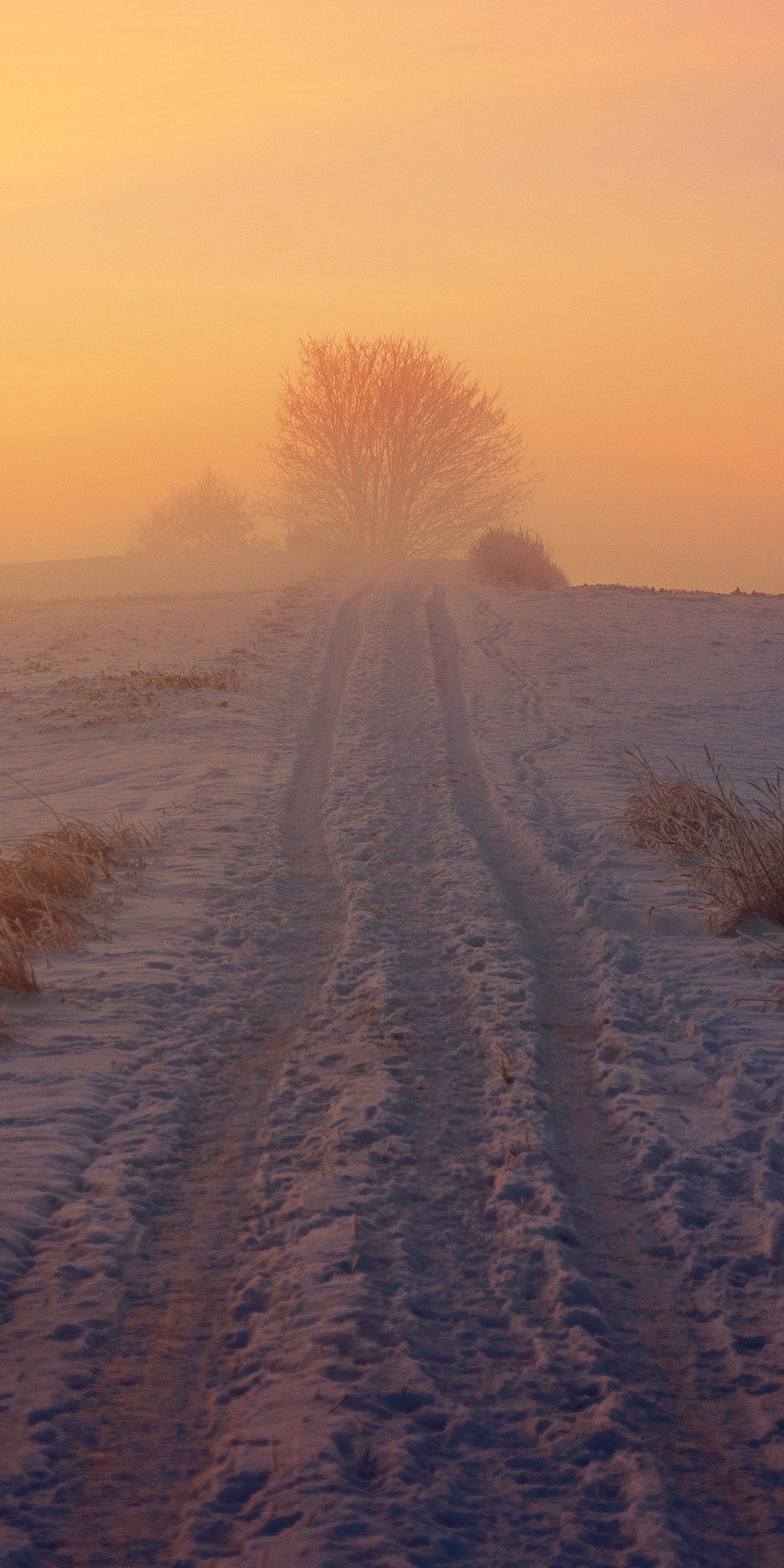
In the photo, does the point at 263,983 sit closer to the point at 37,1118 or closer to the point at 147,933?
the point at 147,933

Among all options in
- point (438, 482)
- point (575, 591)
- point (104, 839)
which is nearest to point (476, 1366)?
point (104, 839)

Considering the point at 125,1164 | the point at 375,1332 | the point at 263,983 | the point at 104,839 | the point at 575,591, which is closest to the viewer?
the point at 375,1332

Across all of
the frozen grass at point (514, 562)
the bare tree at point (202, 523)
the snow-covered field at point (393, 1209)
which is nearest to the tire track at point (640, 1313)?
the snow-covered field at point (393, 1209)

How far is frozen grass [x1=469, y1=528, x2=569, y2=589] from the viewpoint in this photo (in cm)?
2542

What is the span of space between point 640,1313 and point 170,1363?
1278mm

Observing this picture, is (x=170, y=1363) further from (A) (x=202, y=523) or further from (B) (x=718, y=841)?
(A) (x=202, y=523)

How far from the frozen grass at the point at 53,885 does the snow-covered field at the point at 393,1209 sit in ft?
0.58

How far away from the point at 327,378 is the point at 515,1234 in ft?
125

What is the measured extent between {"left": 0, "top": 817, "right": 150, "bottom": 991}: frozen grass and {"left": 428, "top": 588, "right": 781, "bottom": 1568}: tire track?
250 centimetres

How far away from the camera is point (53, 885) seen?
5902mm

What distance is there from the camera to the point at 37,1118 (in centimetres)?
369

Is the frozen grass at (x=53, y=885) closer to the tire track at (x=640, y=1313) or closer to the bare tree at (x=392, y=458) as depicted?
the tire track at (x=640, y=1313)

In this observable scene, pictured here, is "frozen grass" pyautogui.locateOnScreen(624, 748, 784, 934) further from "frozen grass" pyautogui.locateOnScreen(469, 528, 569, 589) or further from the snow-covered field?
"frozen grass" pyautogui.locateOnScreen(469, 528, 569, 589)

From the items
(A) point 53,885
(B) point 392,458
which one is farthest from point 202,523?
(A) point 53,885
